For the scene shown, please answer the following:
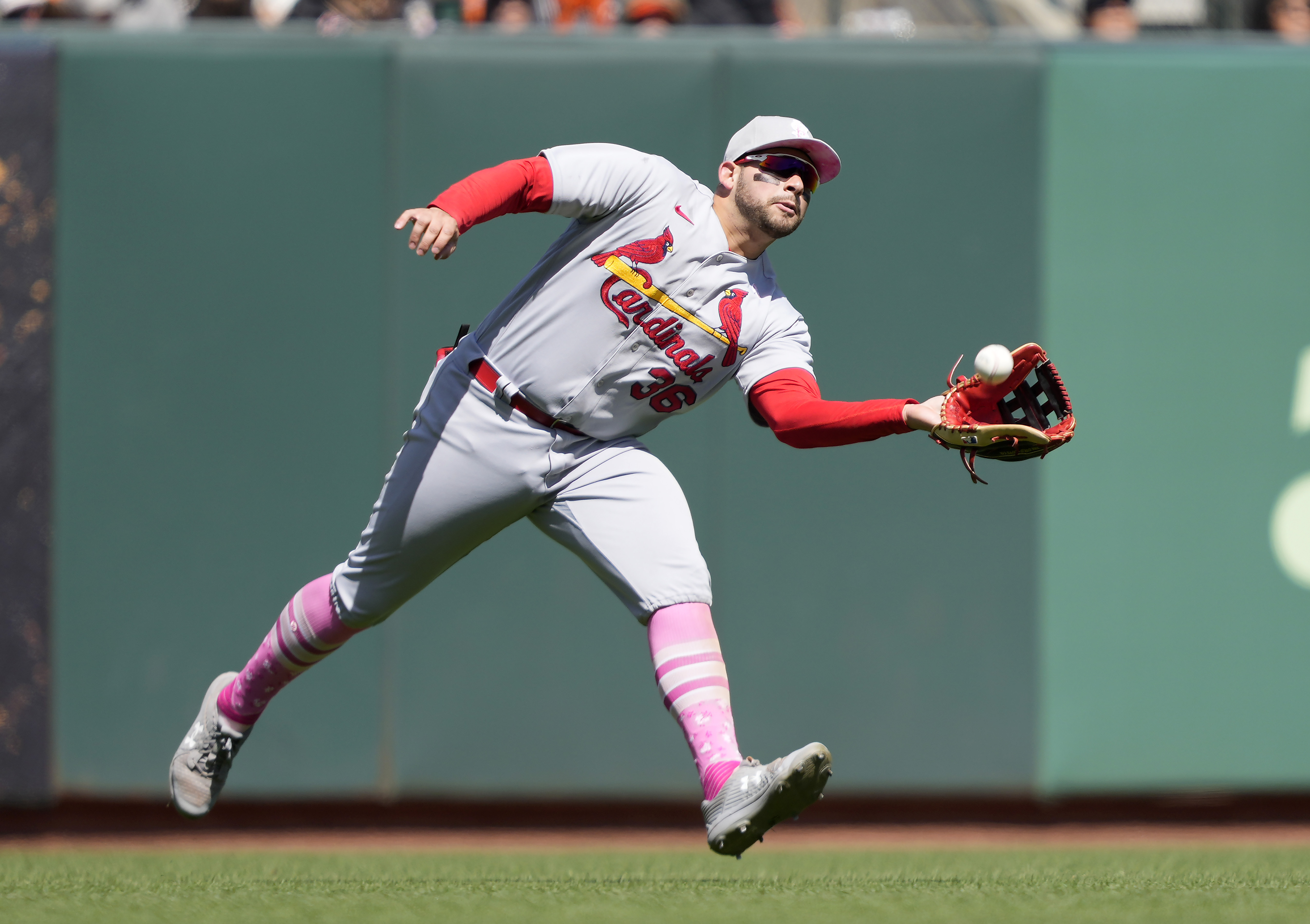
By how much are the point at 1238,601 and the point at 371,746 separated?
3.19 meters

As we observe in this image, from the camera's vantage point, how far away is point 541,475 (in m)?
2.94

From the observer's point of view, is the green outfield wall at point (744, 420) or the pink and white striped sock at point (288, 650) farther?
the green outfield wall at point (744, 420)

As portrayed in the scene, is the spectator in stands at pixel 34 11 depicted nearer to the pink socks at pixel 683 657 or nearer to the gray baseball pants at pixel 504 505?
the gray baseball pants at pixel 504 505

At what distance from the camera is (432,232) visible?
246 cm

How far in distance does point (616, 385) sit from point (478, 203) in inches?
20.9

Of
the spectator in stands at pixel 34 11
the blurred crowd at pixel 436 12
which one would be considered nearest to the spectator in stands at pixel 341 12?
the blurred crowd at pixel 436 12

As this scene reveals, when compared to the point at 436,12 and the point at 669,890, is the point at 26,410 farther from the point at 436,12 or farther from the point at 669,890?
the point at 669,890

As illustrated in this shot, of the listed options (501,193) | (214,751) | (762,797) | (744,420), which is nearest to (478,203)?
(501,193)

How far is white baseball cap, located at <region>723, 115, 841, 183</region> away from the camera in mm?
2855

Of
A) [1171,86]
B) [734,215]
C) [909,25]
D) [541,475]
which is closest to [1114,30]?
[1171,86]

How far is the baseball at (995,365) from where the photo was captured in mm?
2477

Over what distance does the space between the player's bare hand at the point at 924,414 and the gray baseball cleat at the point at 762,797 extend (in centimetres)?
65

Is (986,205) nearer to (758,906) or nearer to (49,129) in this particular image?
(758,906)

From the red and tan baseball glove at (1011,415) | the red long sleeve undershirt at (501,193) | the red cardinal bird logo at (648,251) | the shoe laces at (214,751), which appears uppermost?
the red long sleeve undershirt at (501,193)
